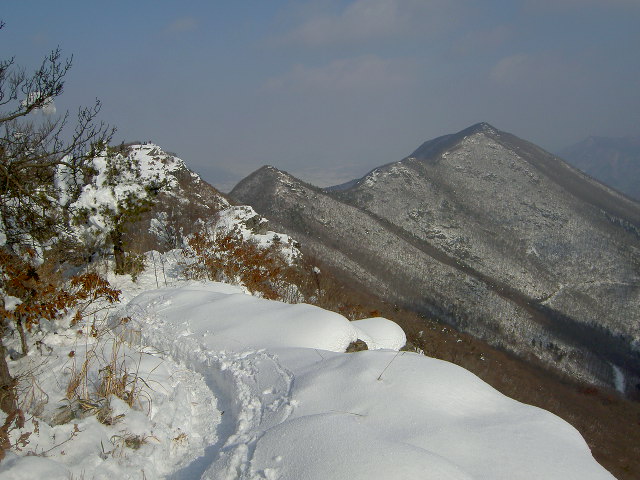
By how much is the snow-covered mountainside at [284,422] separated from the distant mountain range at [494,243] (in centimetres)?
5604

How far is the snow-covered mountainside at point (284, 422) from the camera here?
3.36 meters

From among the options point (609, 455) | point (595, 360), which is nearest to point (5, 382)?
point (609, 455)

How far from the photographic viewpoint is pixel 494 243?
367 feet

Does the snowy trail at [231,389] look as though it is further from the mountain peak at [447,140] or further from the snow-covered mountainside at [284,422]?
the mountain peak at [447,140]

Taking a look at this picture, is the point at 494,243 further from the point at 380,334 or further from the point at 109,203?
the point at 109,203

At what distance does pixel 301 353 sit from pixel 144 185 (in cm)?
780

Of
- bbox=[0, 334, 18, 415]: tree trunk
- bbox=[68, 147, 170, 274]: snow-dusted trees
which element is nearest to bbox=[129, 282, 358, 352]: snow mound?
bbox=[0, 334, 18, 415]: tree trunk

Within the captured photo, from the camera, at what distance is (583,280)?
104938 mm

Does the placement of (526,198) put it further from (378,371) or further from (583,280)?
(378,371)

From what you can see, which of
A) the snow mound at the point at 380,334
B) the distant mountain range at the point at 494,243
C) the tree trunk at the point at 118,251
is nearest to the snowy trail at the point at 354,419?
the snow mound at the point at 380,334

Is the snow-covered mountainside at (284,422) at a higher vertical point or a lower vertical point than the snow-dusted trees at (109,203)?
lower

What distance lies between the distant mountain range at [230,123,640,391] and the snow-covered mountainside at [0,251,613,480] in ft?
184

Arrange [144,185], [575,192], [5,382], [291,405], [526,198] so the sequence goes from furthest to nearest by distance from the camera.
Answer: [575,192] → [526,198] → [144,185] → [291,405] → [5,382]

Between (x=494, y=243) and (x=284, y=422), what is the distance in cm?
11772
